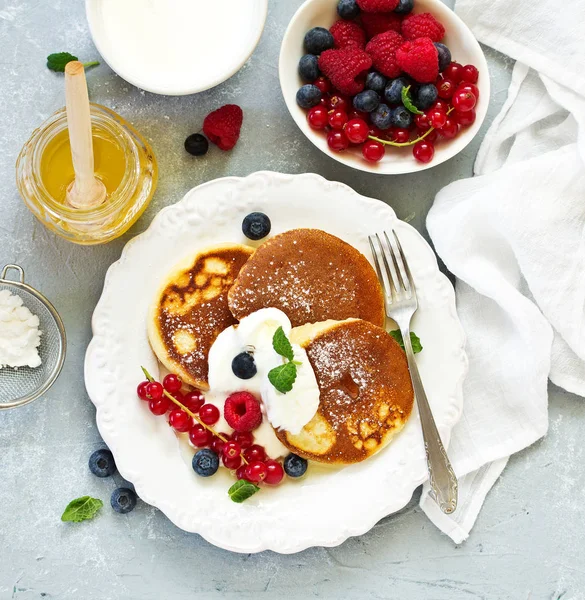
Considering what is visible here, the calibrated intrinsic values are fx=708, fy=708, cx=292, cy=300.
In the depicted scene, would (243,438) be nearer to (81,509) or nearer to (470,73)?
(81,509)

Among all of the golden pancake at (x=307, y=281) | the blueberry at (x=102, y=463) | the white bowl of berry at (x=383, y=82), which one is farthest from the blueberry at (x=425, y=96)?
the blueberry at (x=102, y=463)

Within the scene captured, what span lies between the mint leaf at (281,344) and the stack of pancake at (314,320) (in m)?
0.11

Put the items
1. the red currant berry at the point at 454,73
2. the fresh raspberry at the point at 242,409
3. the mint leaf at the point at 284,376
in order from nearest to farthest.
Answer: the mint leaf at the point at 284,376, the fresh raspberry at the point at 242,409, the red currant berry at the point at 454,73

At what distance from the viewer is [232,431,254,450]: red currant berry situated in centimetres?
165

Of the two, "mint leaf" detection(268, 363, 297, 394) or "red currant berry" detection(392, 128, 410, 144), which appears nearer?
"mint leaf" detection(268, 363, 297, 394)

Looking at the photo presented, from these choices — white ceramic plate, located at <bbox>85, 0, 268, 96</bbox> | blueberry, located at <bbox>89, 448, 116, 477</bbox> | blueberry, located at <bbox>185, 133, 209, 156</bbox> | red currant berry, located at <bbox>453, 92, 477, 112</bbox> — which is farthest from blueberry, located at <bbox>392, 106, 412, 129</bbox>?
blueberry, located at <bbox>89, 448, 116, 477</bbox>

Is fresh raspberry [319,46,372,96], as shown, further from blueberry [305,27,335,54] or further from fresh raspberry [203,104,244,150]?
fresh raspberry [203,104,244,150]

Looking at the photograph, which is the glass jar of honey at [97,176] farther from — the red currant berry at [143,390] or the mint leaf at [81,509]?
the mint leaf at [81,509]

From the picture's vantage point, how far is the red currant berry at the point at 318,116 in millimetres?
1681

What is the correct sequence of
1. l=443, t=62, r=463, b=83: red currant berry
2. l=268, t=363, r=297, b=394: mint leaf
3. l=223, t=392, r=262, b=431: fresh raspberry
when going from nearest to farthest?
l=268, t=363, r=297, b=394: mint leaf → l=223, t=392, r=262, b=431: fresh raspberry → l=443, t=62, r=463, b=83: red currant berry

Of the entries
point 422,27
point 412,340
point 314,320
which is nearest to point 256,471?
point 314,320

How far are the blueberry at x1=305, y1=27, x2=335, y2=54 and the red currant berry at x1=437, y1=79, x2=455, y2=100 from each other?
0.28 m

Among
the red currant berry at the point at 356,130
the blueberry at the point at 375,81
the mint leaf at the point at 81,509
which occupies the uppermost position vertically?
the blueberry at the point at 375,81

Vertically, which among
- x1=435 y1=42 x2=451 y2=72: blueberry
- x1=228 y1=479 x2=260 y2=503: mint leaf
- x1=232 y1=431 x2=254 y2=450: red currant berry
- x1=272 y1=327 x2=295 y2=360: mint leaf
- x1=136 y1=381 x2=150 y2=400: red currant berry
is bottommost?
x1=228 y1=479 x2=260 y2=503: mint leaf
